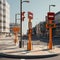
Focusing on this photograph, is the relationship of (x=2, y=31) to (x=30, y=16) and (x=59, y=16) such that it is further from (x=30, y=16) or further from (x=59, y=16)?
(x=30, y=16)

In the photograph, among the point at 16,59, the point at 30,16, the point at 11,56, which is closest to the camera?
the point at 16,59

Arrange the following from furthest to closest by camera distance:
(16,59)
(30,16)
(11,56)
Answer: (30,16) → (11,56) → (16,59)

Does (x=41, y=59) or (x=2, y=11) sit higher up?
(x=2, y=11)

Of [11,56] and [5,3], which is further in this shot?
[5,3]

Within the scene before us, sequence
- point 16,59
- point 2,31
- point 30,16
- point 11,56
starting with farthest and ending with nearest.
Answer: point 2,31 < point 30,16 < point 11,56 < point 16,59

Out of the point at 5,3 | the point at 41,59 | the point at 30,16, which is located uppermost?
the point at 5,3

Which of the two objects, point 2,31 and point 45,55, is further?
point 2,31

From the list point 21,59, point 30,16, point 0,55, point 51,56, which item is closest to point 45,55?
point 51,56

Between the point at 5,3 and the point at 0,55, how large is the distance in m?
124

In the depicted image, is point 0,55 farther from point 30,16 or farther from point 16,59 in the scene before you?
point 30,16

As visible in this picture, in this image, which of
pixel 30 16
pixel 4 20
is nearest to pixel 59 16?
pixel 4 20

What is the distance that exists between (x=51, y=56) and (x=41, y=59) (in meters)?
1.99

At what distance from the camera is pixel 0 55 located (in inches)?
806

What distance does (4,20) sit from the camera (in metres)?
142
